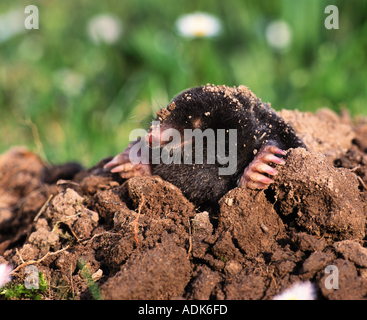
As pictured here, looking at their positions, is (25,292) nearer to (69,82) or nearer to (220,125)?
(220,125)

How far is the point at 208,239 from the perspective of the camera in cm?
195

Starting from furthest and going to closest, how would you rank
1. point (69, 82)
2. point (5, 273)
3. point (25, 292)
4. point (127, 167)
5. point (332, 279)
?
point (69, 82), point (127, 167), point (5, 273), point (25, 292), point (332, 279)

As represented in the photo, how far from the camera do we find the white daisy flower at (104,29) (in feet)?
19.8

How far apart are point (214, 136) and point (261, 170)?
1.39 feet

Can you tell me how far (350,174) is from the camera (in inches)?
84.0

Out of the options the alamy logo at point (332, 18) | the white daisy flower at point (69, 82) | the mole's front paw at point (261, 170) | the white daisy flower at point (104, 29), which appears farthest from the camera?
the white daisy flower at point (104, 29)

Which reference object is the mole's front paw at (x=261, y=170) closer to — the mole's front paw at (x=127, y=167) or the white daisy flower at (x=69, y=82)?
the mole's front paw at (x=127, y=167)

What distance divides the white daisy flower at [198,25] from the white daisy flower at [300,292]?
4.28 meters

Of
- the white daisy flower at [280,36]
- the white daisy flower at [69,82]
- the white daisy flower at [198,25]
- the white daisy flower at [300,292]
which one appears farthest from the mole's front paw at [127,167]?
the white daisy flower at [280,36]

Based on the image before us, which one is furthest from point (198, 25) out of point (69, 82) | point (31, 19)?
point (31, 19)

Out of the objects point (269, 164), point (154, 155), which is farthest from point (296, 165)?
point (154, 155)

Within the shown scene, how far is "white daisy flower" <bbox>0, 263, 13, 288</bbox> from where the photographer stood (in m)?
1.96
